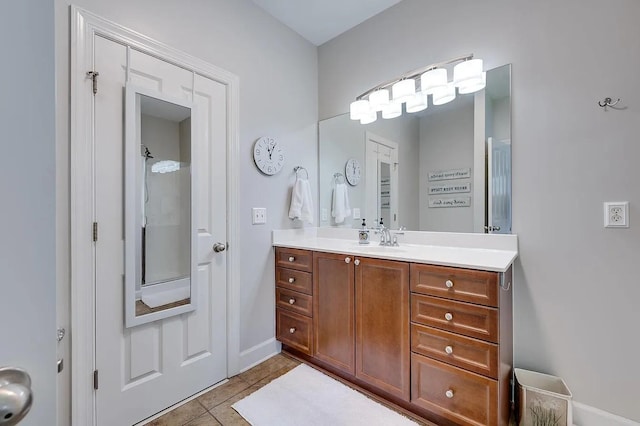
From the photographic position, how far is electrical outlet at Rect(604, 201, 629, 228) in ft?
4.39

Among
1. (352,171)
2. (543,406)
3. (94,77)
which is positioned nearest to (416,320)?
(543,406)

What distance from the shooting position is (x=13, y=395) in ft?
1.06

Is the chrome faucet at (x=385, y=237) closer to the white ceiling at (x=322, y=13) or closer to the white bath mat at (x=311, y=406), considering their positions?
the white bath mat at (x=311, y=406)

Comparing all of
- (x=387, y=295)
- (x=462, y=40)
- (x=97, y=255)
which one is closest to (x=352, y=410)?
(x=387, y=295)

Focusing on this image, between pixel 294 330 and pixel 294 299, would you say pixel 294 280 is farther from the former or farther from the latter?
pixel 294 330

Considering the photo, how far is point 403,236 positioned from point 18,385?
2060mm

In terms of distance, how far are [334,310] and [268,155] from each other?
1.29 m

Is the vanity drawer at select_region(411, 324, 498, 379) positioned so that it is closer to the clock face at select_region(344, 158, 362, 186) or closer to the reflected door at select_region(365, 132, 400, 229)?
the reflected door at select_region(365, 132, 400, 229)

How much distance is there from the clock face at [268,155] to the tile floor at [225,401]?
150cm

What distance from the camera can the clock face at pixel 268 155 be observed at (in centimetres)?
210

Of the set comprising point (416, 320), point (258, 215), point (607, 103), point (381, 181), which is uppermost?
point (607, 103)

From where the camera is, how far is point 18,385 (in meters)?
0.34

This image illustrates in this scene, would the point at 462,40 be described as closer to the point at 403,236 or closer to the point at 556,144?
the point at 556,144

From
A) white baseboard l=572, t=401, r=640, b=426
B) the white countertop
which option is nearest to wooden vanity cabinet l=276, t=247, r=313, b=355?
the white countertop
